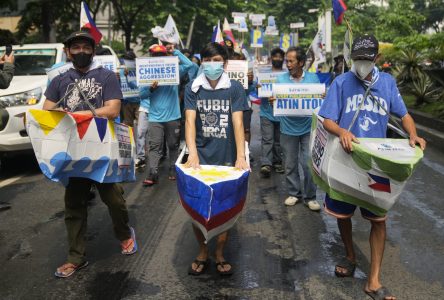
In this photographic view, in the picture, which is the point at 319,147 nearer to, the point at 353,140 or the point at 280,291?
the point at 353,140

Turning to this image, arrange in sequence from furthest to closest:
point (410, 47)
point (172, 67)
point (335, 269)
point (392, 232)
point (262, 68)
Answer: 1. point (410, 47)
2. point (262, 68)
3. point (172, 67)
4. point (392, 232)
5. point (335, 269)

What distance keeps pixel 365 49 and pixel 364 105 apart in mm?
403

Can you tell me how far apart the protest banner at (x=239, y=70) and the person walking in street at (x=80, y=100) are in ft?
12.7

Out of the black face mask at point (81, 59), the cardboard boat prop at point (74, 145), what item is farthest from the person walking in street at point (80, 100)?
the cardboard boat prop at point (74, 145)

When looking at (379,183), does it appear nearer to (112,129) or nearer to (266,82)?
(112,129)

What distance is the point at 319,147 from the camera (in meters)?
4.15

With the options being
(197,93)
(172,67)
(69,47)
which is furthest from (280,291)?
(172,67)

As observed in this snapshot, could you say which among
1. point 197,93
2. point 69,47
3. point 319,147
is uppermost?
point 69,47

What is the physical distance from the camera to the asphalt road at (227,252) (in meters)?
4.07

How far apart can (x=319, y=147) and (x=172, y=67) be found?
395 cm

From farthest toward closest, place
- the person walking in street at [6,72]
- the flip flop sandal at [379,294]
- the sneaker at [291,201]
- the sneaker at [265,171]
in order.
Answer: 1. the sneaker at [265,171]
2. the sneaker at [291,201]
3. the person walking in street at [6,72]
4. the flip flop sandal at [379,294]

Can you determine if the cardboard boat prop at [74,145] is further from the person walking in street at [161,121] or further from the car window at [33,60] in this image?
the car window at [33,60]

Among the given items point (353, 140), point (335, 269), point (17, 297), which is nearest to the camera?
point (353, 140)

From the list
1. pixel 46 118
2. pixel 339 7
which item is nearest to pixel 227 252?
pixel 46 118
